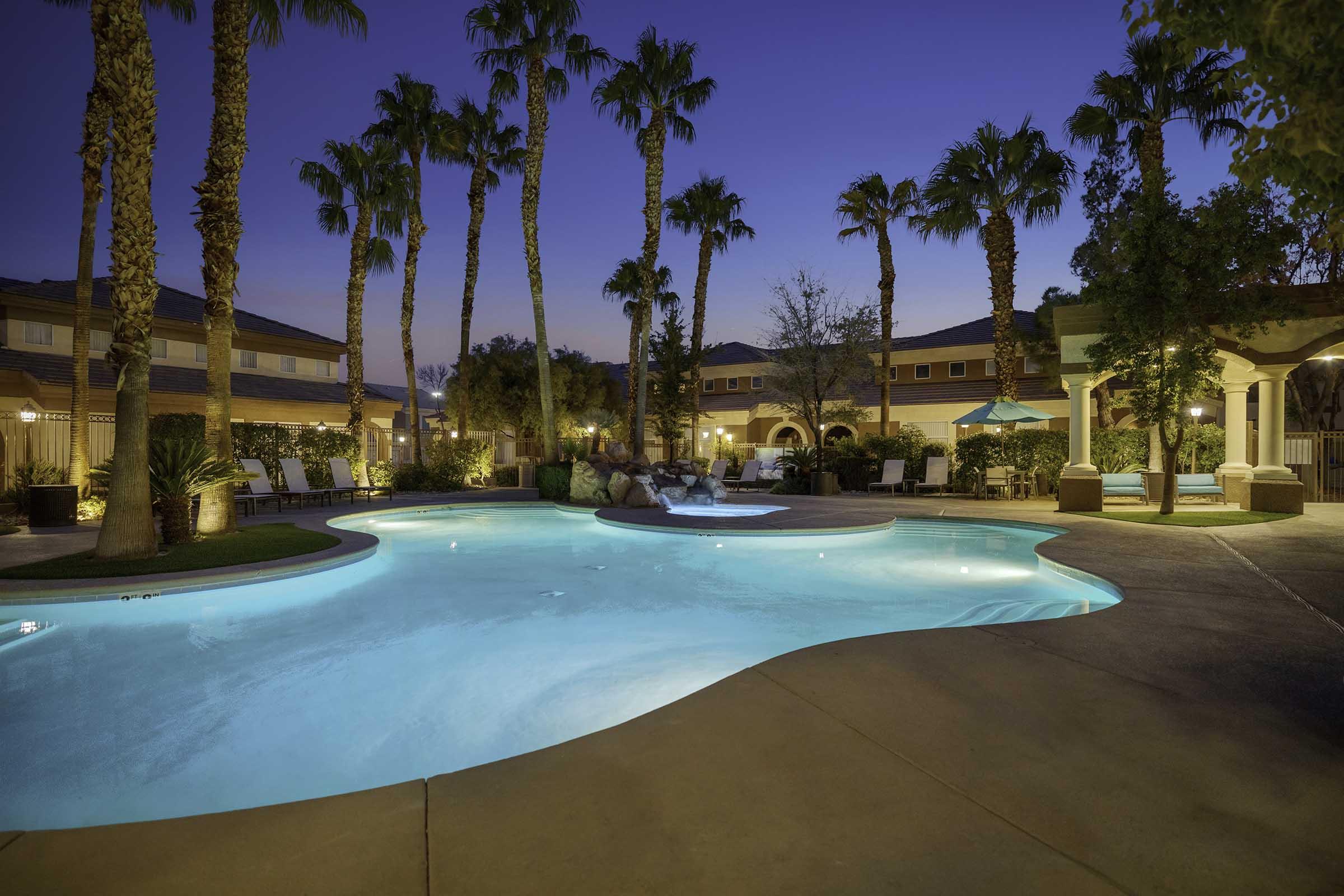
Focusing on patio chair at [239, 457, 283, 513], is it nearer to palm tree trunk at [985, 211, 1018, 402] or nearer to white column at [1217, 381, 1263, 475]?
palm tree trunk at [985, 211, 1018, 402]

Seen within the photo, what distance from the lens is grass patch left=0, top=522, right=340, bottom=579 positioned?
741 cm

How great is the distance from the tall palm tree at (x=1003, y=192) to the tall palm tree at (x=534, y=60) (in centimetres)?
1059

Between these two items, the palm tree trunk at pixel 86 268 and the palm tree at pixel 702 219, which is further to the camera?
the palm tree at pixel 702 219

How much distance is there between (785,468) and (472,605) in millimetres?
15164

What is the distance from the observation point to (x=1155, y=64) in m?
16.6

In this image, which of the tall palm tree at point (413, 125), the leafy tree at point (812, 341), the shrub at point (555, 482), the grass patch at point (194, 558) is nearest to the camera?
the grass patch at point (194, 558)

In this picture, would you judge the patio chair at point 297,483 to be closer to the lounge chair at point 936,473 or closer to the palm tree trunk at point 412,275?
the palm tree trunk at point 412,275

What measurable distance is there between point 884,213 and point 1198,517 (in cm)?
1461

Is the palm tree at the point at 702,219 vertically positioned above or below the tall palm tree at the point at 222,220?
above

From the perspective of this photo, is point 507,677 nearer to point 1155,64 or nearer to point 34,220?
point 1155,64

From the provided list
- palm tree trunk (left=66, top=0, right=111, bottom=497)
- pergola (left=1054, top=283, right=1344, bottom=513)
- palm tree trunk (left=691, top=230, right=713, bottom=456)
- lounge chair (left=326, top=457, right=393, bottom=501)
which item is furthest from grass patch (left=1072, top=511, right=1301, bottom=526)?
palm tree trunk (left=66, top=0, right=111, bottom=497)

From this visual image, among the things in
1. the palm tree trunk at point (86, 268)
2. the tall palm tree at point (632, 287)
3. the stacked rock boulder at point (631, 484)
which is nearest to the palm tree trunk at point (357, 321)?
the palm tree trunk at point (86, 268)

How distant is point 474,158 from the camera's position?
922 inches

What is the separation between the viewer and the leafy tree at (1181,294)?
11.1 metres
